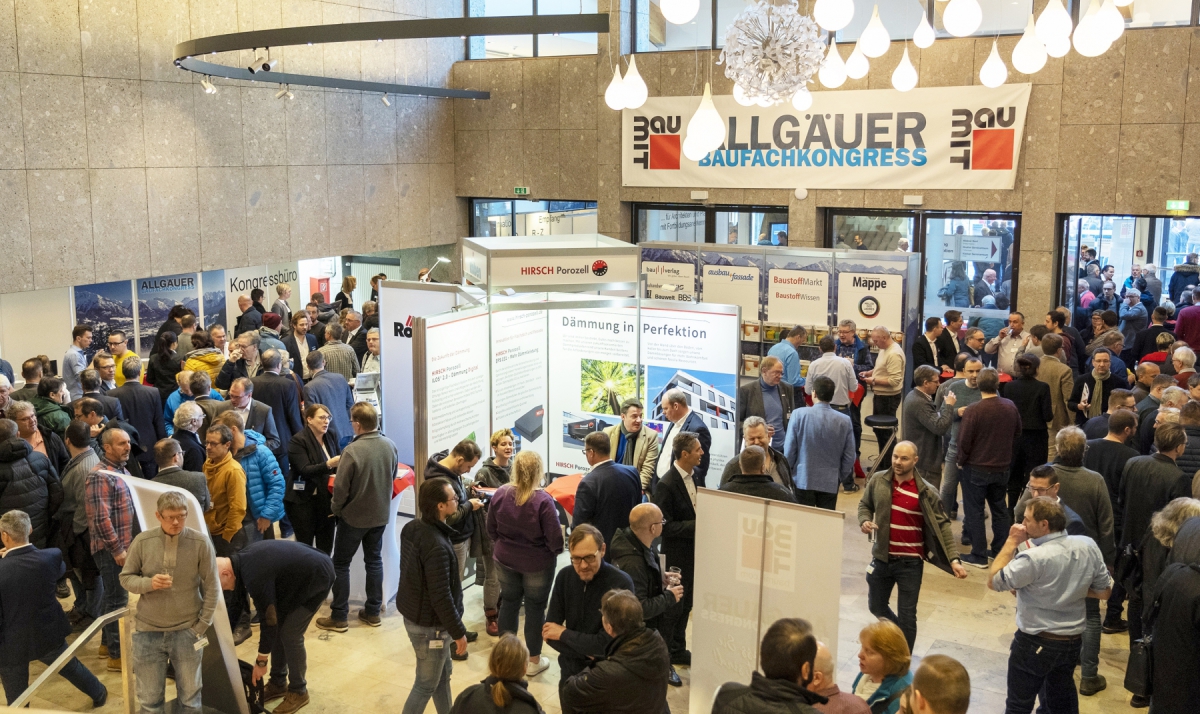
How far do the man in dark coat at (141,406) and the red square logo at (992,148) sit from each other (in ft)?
28.6

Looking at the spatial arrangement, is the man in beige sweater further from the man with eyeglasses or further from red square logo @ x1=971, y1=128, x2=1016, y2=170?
the man with eyeglasses

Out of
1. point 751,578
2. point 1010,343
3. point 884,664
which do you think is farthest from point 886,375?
point 884,664

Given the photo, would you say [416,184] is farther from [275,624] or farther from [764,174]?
[275,624]

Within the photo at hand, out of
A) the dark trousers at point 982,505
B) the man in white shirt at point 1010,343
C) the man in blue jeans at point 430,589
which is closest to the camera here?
the man in blue jeans at point 430,589

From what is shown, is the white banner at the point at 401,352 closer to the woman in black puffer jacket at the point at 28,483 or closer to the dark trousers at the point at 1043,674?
the woman in black puffer jacket at the point at 28,483

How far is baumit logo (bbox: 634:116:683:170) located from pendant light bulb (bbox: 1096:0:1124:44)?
8.41 metres

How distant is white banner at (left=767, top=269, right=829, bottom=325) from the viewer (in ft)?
34.7

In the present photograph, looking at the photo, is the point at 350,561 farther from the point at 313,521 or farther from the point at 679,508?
the point at 679,508

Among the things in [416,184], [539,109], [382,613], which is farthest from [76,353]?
[539,109]

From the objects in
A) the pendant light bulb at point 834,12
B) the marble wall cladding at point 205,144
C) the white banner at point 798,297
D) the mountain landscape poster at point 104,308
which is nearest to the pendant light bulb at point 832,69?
the pendant light bulb at point 834,12

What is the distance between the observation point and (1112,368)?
8.29 m

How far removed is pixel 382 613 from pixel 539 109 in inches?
364

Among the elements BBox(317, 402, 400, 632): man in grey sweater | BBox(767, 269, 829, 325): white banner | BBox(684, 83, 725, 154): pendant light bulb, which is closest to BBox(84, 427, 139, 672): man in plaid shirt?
BBox(317, 402, 400, 632): man in grey sweater

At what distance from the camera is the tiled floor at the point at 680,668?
222 inches
